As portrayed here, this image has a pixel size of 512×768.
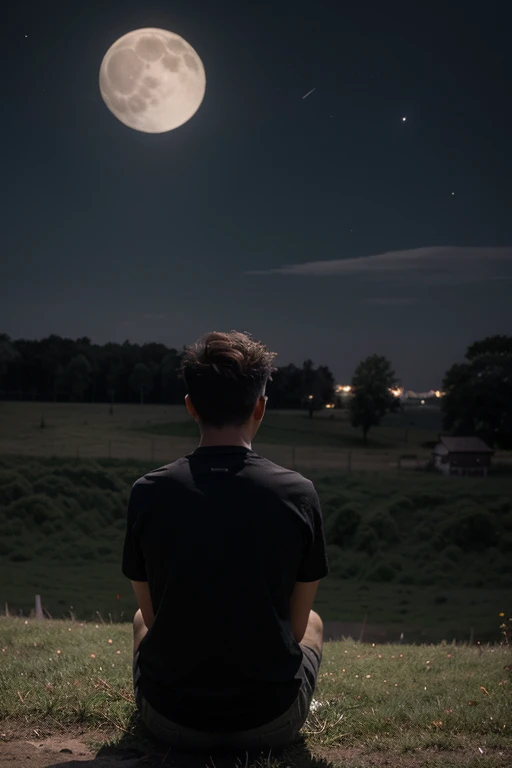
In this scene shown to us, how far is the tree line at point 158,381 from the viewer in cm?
2800

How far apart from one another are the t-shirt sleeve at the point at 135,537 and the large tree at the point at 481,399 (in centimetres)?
2791

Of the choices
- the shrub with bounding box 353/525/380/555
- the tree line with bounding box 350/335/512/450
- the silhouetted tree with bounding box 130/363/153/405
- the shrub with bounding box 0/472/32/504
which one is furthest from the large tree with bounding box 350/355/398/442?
the shrub with bounding box 0/472/32/504

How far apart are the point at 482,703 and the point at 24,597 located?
79.6 feet

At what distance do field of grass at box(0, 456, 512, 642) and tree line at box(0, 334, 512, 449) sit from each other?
10.3ft

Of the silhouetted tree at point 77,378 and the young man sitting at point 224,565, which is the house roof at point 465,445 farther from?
the young man sitting at point 224,565

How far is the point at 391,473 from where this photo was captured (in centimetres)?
3266

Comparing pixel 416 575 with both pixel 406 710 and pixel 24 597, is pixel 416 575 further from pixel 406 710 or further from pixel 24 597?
pixel 406 710

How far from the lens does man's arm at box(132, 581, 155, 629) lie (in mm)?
2372

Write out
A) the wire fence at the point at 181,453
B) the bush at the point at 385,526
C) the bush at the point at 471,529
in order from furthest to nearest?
the bush at the point at 385,526, the bush at the point at 471,529, the wire fence at the point at 181,453

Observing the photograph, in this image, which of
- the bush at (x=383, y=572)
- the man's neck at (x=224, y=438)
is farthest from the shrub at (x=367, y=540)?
the man's neck at (x=224, y=438)

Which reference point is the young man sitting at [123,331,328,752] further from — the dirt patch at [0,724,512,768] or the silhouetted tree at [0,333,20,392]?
the silhouetted tree at [0,333,20,392]

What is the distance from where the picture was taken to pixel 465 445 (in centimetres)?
2875

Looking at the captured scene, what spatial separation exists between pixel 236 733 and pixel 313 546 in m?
0.71

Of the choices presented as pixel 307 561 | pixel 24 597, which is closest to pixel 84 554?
pixel 24 597
